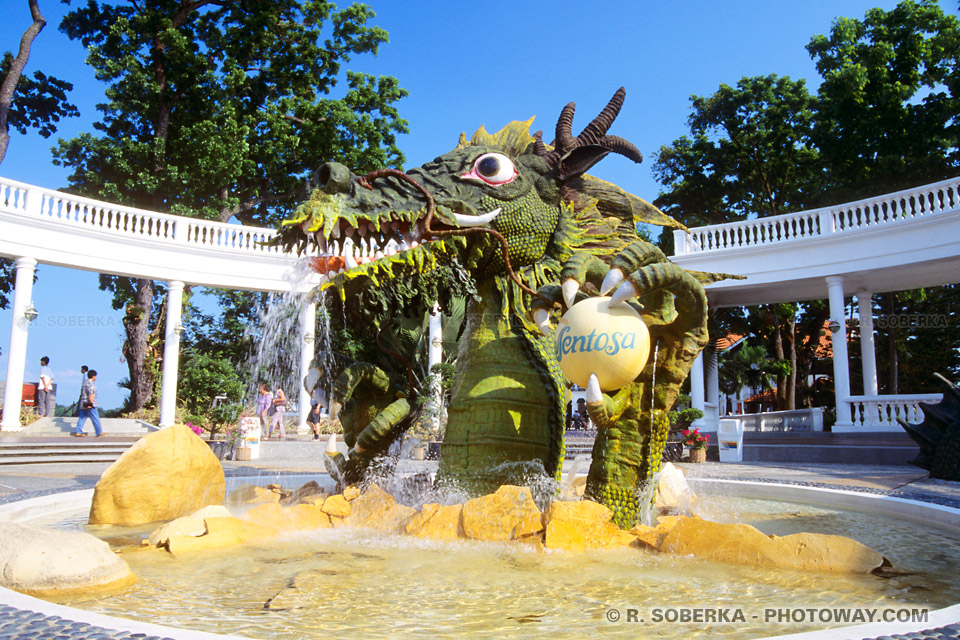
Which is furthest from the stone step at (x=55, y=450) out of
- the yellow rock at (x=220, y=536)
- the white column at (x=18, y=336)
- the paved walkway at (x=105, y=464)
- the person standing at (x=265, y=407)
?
the yellow rock at (x=220, y=536)

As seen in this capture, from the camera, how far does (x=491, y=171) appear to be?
13.3ft

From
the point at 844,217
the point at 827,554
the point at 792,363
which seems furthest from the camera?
the point at 792,363

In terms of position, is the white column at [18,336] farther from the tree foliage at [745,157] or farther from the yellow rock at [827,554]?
the tree foliage at [745,157]

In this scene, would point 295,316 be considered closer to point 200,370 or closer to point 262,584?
point 262,584

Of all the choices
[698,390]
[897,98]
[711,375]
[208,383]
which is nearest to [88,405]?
[208,383]

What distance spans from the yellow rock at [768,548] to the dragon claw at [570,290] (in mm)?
1286

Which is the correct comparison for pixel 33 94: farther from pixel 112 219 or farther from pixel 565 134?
pixel 565 134

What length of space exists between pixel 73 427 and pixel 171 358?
2724 mm

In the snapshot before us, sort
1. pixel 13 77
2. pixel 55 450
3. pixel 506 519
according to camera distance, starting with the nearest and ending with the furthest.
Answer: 1. pixel 506 519
2. pixel 55 450
3. pixel 13 77

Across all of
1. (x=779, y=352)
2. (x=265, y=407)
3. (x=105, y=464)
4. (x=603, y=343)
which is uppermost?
(x=779, y=352)

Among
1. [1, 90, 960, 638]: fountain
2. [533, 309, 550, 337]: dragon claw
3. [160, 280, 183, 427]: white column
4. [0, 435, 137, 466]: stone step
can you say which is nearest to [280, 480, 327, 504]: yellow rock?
[1, 90, 960, 638]: fountain

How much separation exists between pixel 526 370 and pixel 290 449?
11.5 m

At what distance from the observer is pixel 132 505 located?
460 centimetres

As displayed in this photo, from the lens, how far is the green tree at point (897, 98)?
68.5ft
